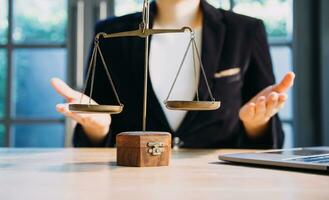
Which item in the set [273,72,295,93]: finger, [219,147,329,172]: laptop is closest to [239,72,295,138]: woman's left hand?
[273,72,295,93]: finger

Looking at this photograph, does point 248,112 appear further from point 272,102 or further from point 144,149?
point 144,149

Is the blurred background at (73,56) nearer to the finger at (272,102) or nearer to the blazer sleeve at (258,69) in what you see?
the blazer sleeve at (258,69)

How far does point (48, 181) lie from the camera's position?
48 cm

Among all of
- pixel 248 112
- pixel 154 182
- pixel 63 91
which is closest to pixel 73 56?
pixel 63 91

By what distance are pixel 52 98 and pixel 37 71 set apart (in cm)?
13

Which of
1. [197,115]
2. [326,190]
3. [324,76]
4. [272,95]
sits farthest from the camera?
[324,76]

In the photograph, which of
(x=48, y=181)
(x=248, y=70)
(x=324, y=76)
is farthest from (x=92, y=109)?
(x=324, y=76)

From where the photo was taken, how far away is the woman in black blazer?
1.13 metres

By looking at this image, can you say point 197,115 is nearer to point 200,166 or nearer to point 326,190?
point 200,166

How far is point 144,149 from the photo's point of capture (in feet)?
1.96

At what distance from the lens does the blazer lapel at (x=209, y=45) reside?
43.8 inches

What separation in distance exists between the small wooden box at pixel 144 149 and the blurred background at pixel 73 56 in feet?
4.02

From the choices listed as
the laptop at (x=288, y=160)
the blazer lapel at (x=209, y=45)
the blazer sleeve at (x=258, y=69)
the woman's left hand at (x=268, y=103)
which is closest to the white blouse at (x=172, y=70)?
the blazer lapel at (x=209, y=45)

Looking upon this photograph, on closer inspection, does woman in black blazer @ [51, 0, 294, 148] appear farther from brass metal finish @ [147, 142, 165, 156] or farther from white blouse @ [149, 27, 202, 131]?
brass metal finish @ [147, 142, 165, 156]
